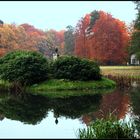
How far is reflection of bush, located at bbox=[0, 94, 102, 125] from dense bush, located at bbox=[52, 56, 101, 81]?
5.93 metres

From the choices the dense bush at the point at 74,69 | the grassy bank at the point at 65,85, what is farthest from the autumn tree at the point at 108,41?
the grassy bank at the point at 65,85

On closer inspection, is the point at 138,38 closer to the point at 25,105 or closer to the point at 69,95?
the point at 69,95

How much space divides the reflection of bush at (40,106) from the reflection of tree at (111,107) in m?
0.51

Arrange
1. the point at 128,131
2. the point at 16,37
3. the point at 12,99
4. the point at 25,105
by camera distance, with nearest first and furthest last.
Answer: the point at 128,131 → the point at 25,105 → the point at 12,99 → the point at 16,37

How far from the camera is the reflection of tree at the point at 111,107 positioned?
20105 millimetres

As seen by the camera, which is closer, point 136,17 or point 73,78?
point 73,78

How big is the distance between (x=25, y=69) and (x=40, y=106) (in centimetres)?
1134

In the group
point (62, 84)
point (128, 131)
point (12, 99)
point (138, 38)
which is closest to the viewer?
point (128, 131)

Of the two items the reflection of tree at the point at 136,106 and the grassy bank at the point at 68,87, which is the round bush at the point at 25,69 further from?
the reflection of tree at the point at 136,106

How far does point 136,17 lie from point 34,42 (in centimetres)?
3541

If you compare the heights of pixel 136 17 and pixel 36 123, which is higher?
pixel 136 17

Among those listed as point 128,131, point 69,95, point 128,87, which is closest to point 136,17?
point 128,87

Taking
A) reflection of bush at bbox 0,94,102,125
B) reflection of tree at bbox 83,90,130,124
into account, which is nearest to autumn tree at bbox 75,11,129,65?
reflection of tree at bbox 83,90,130,124

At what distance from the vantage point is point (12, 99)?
28719 mm
